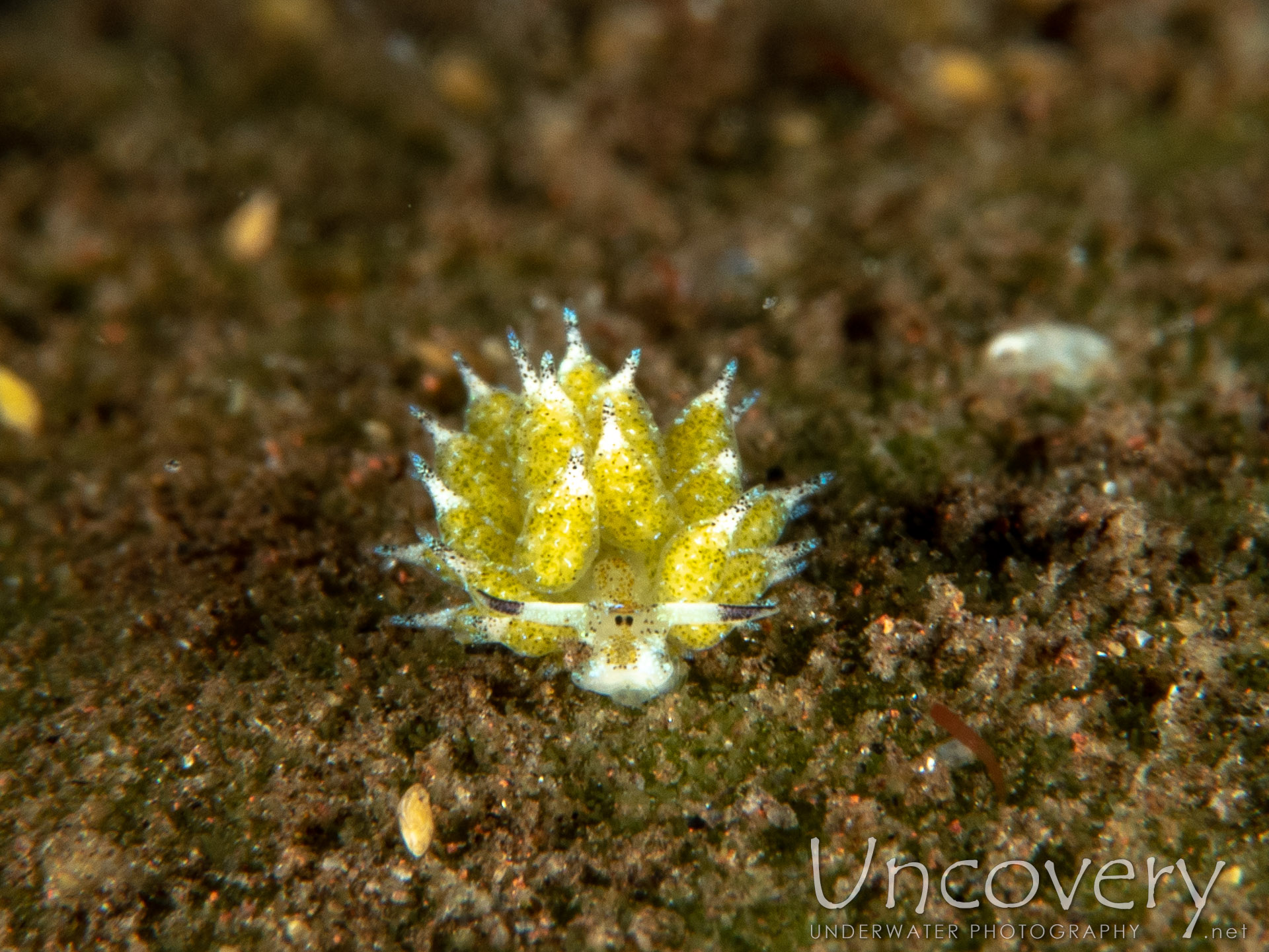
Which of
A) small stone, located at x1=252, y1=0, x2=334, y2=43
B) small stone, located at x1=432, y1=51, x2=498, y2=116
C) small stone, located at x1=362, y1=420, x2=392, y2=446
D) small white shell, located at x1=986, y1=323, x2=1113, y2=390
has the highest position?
small stone, located at x1=252, y1=0, x2=334, y2=43

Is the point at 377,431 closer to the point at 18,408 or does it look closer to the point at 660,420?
the point at 660,420

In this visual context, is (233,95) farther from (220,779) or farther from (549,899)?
(549,899)

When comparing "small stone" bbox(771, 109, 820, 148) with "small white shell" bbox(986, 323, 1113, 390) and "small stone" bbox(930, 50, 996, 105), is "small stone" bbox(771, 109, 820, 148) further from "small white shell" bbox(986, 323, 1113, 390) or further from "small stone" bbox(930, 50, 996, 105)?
"small white shell" bbox(986, 323, 1113, 390)

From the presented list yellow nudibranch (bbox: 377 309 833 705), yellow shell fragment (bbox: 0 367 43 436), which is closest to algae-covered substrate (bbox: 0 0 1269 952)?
yellow shell fragment (bbox: 0 367 43 436)

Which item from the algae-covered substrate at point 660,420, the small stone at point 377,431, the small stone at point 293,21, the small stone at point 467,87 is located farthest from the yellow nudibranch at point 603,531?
the small stone at point 293,21

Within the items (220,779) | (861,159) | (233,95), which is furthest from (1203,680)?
(233,95)

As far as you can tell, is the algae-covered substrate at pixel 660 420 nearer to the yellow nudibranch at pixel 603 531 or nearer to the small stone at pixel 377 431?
the small stone at pixel 377 431
